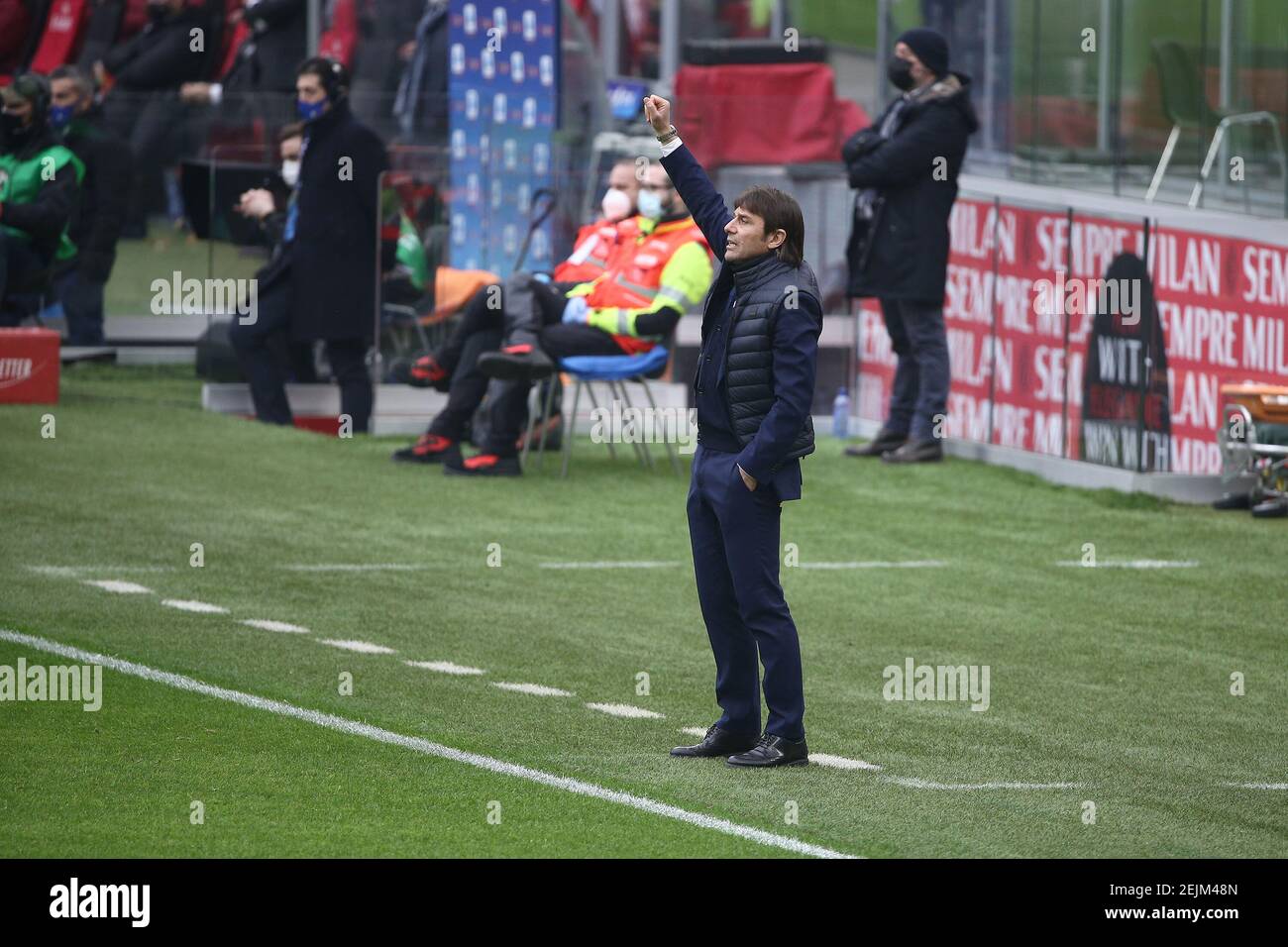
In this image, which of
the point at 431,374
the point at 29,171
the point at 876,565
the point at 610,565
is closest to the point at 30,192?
the point at 29,171

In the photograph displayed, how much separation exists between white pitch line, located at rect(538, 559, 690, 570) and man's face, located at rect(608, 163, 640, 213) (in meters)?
3.77

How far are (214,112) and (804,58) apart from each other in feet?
17.3

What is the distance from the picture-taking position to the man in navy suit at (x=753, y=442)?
8.39 metres

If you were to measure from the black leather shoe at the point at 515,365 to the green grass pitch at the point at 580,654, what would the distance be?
652mm

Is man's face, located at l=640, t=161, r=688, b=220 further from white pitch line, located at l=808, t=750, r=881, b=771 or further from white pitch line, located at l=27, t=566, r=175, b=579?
white pitch line, located at l=808, t=750, r=881, b=771

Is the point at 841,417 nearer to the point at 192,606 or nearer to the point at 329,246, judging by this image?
the point at 329,246

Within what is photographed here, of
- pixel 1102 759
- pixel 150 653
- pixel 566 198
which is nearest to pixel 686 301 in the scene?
pixel 566 198

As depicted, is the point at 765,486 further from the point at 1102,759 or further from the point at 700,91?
the point at 700,91

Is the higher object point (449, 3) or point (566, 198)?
point (449, 3)

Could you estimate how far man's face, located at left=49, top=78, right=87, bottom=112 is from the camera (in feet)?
64.3

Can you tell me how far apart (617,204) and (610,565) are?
3873 millimetres

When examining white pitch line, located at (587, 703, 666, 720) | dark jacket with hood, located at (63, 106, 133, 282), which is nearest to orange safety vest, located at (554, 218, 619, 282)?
dark jacket with hood, located at (63, 106, 133, 282)

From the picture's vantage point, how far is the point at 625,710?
31.2 feet
